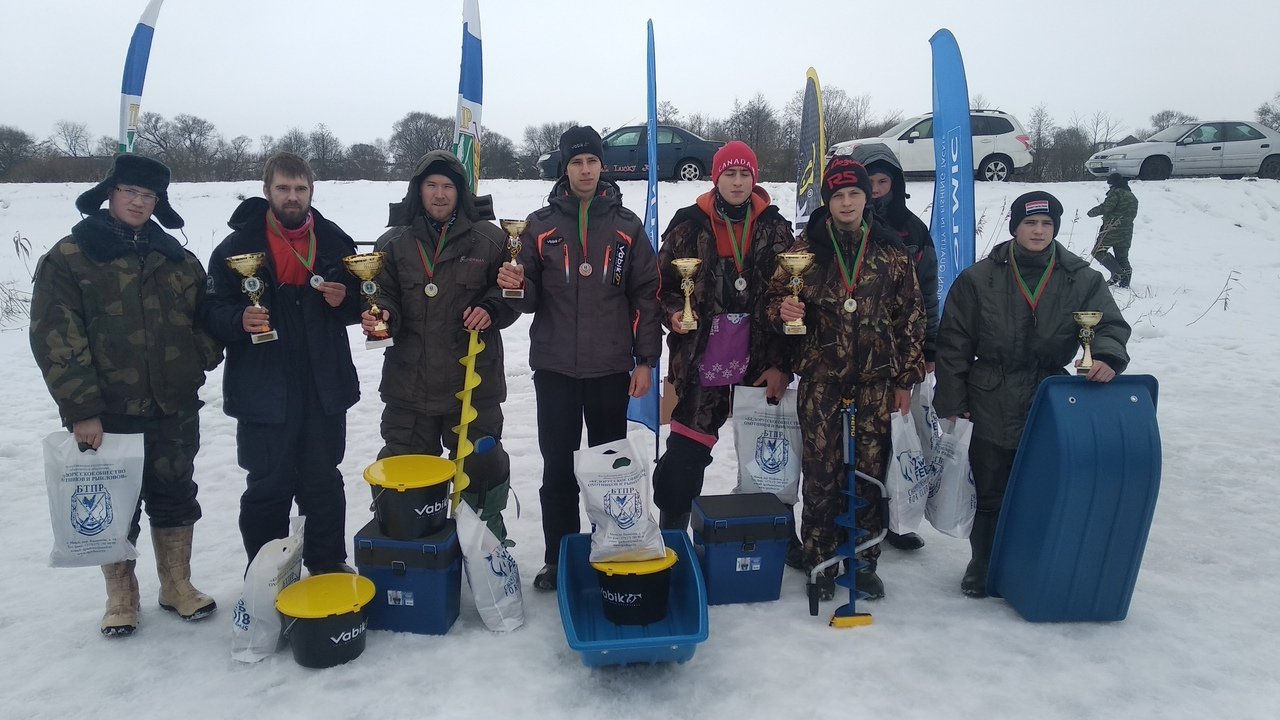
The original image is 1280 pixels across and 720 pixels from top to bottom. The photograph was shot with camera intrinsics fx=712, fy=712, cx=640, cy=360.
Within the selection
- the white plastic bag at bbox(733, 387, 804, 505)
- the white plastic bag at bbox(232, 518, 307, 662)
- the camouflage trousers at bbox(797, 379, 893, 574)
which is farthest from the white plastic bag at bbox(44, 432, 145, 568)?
the camouflage trousers at bbox(797, 379, 893, 574)

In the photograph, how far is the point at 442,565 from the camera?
→ 291cm

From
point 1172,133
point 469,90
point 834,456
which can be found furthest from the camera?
point 1172,133

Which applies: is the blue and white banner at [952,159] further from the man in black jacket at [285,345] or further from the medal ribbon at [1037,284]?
the man in black jacket at [285,345]

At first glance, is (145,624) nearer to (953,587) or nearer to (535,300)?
(535,300)

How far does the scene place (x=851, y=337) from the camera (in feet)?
10.4

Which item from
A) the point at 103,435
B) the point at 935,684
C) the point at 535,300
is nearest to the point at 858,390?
the point at 935,684

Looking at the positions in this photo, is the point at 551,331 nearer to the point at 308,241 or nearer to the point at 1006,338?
the point at 308,241

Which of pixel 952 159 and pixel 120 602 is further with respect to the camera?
pixel 952 159

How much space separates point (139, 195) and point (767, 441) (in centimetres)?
297

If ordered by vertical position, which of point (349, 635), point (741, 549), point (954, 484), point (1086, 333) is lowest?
point (349, 635)

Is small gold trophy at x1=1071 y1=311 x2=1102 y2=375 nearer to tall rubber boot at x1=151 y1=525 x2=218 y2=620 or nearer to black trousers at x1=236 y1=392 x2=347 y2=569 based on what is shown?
black trousers at x1=236 y1=392 x2=347 y2=569

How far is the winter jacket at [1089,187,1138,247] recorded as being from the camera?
1029 centimetres

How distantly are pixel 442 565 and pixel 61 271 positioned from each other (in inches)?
74.2

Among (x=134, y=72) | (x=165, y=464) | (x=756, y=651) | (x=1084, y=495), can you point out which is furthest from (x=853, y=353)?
(x=134, y=72)
